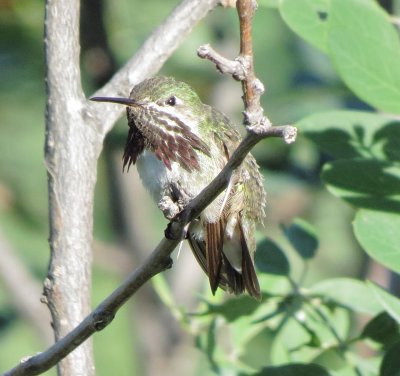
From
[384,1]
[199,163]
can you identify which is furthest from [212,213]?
[384,1]

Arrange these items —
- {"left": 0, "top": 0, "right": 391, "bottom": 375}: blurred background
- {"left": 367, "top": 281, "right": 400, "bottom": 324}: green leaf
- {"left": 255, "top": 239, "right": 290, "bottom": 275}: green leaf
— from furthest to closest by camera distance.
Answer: {"left": 0, "top": 0, "right": 391, "bottom": 375}: blurred background
{"left": 255, "top": 239, "right": 290, "bottom": 275}: green leaf
{"left": 367, "top": 281, "right": 400, "bottom": 324}: green leaf

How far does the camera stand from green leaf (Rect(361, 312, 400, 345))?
9.00 feet

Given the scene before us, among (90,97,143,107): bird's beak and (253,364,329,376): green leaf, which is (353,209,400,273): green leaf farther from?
(90,97,143,107): bird's beak

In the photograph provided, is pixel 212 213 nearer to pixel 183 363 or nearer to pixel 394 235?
pixel 394 235

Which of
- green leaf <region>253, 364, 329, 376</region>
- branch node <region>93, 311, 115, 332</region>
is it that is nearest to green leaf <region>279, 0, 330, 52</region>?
green leaf <region>253, 364, 329, 376</region>

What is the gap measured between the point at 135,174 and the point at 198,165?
6.96 feet

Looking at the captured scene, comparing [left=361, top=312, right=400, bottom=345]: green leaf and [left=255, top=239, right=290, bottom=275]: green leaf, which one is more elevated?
[left=255, top=239, right=290, bottom=275]: green leaf

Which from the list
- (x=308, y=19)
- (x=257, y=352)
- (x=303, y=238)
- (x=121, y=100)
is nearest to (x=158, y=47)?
(x=121, y=100)

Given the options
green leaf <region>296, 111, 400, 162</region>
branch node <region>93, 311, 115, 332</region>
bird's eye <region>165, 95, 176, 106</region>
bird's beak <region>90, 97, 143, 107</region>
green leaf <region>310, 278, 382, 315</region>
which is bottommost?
green leaf <region>310, 278, 382, 315</region>

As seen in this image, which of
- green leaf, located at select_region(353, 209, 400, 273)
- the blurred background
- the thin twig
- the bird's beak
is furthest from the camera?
the blurred background

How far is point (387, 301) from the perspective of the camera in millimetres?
2359

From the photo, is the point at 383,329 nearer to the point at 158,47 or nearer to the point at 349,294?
the point at 349,294

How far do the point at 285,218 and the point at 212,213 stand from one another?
261 centimetres

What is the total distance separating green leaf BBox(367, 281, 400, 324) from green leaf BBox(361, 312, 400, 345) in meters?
0.38
